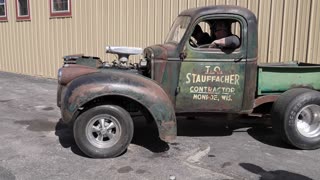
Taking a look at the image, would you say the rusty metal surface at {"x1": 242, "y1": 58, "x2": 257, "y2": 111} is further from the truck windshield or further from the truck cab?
the truck windshield

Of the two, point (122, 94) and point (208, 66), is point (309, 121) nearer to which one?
point (208, 66)

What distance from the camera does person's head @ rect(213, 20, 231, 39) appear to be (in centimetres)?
570

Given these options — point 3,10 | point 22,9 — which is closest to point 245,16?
point 22,9

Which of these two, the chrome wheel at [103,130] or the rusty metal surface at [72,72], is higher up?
the rusty metal surface at [72,72]

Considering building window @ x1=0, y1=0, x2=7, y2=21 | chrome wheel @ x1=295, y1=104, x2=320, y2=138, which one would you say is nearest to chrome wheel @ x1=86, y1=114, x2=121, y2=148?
chrome wheel @ x1=295, y1=104, x2=320, y2=138

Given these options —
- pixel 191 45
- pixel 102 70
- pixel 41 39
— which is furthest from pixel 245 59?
pixel 41 39

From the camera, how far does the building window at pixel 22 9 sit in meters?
13.3

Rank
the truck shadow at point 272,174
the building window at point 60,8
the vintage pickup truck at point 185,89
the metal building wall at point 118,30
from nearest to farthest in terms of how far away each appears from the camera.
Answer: the truck shadow at point 272,174 → the vintage pickup truck at point 185,89 → the metal building wall at point 118,30 → the building window at point 60,8

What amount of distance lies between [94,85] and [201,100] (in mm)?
1595

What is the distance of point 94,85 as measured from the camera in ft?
16.5

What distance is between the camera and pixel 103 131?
17.0 feet

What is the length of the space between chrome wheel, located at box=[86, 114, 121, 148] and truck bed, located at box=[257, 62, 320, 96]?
90.0 inches

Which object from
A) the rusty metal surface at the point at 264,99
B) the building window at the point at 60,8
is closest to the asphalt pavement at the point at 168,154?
the rusty metal surface at the point at 264,99

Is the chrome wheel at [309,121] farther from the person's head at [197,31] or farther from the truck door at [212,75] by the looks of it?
the person's head at [197,31]
